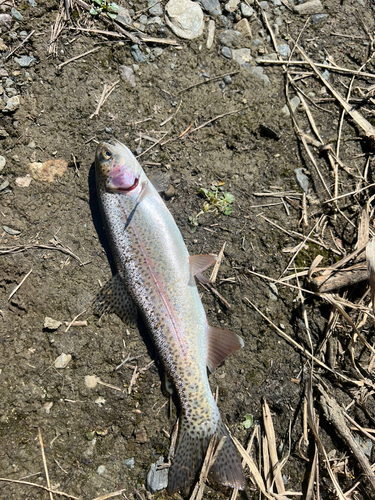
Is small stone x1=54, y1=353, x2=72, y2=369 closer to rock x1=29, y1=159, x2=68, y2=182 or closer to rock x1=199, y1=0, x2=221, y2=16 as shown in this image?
rock x1=29, y1=159, x2=68, y2=182

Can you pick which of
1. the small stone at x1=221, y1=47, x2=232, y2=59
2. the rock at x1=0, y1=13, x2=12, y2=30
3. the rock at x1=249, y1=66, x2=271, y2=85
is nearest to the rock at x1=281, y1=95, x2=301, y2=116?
the rock at x1=249, y1=66, x2=271, y2=85

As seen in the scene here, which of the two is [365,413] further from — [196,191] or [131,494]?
[196,191]

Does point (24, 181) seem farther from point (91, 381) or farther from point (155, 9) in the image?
point (155, 9)

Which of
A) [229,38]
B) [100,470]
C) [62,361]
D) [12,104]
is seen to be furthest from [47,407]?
[229,38]

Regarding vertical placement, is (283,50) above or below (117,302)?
above

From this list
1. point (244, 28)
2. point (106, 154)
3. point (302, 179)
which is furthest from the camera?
point (244, 28)

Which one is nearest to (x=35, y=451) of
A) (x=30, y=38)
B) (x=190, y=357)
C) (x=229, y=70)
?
(x=190, y=357)

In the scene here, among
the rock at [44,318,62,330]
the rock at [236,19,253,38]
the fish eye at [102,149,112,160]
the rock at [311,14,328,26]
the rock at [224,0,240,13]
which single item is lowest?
the rock at [44,318,62,330]
